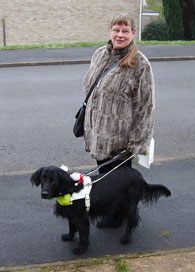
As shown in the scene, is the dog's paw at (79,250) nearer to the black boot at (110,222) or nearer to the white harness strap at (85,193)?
the white harness strap at (85,193)

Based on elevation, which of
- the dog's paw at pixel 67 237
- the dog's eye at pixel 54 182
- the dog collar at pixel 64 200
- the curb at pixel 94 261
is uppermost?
the dog's eye at pixel 54 182

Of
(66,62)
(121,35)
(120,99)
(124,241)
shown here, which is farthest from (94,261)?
(66,62)

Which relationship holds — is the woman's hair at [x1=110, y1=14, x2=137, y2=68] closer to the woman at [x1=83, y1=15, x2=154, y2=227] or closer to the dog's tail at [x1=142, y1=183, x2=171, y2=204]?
the woman at [x1=83, y1=15, x2=154, y2=227]

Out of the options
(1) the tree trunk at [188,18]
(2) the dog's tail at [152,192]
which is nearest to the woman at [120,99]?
(2) the dog's tail at [152,192]

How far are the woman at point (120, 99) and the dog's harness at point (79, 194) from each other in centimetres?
29

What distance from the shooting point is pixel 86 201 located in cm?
367

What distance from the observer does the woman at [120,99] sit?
137 inches

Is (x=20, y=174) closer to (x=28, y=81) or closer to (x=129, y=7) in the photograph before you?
(x=28, y=81)

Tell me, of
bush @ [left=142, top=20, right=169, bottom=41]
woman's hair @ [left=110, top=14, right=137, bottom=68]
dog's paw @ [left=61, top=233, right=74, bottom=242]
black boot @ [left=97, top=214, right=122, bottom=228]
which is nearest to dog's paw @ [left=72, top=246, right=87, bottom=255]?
dog's paw @ [left=61, top=233, right=74, bottom=242]

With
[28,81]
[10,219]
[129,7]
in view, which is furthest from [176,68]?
[129,7]

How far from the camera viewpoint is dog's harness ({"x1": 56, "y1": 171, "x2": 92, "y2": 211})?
3586 mm

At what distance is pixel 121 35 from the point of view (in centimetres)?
344

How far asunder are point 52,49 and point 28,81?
4.69 meters

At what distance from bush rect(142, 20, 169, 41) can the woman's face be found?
81.1ft
